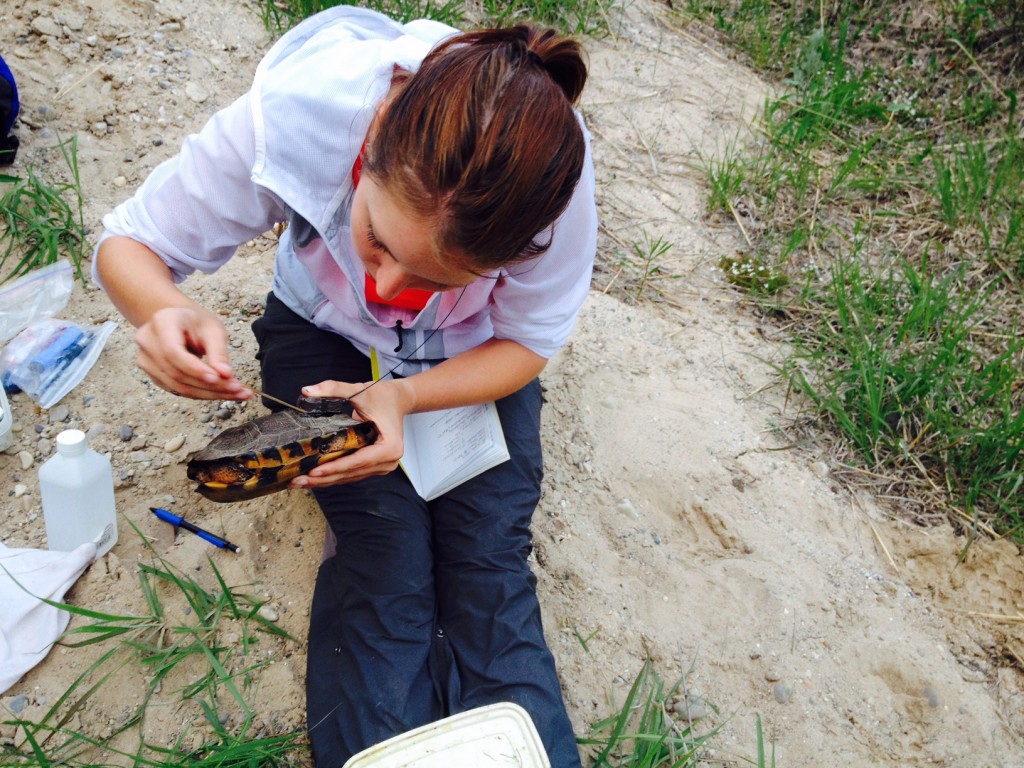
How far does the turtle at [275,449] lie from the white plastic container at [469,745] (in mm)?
513

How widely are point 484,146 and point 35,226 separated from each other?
192cm

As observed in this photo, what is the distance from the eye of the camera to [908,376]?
2654mm

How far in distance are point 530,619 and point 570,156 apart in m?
1.05

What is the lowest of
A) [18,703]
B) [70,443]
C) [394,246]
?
[18,703]

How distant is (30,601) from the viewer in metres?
1.81

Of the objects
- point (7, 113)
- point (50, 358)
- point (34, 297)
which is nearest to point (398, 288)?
point (50, 358)

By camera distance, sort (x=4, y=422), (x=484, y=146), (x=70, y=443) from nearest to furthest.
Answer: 1. (x=484, y=146)
2. (x=70, y=443)
3. (x=4, y=422)

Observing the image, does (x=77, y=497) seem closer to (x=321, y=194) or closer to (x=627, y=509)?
(x=321, y=194)

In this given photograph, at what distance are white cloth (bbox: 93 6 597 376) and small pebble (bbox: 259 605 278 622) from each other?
26.9 inches

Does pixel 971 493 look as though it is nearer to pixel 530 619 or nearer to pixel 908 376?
pixel 908 376

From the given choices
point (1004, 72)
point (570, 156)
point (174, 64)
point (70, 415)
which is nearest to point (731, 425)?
point (570, 156)

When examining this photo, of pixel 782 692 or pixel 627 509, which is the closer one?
pixel 782 692

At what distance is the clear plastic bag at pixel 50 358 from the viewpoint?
2.25 m

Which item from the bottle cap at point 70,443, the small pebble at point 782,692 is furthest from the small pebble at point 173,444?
the small pebble at point 782,692
